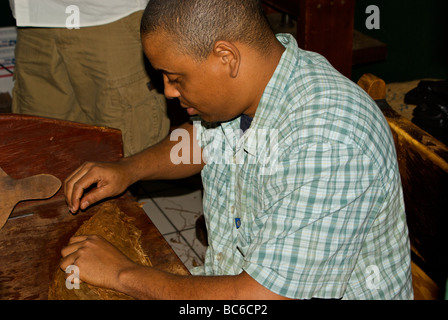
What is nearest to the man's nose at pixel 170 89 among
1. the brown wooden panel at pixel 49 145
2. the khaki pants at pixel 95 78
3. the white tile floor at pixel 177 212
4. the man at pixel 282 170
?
the man at pixel 282 170

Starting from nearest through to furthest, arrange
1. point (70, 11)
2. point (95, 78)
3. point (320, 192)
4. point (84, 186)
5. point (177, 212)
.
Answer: point (320, 192) → point (84, 186) → point (70, 11) → point (95, 78) → point (177, 212)

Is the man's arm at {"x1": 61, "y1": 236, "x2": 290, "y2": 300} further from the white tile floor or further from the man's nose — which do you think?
the white tile floor

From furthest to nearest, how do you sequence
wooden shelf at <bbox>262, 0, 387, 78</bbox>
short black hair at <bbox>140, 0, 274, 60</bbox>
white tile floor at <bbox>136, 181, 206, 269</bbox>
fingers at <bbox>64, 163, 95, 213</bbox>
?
white tile floor at <bbox>136, 181, 206, 269</bbox> → wooden shelf at <bbox>262, 0, 387, 78</bbox> → fingers at <bbox>64, 163, 95, 213</bbox> → short black hair at <bbox>140, 0, 274, 60</bbox>

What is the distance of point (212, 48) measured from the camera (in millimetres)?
1079

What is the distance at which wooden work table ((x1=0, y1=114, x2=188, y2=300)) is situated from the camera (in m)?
1.18

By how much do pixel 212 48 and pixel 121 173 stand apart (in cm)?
51

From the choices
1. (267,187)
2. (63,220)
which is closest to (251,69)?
(267,187)

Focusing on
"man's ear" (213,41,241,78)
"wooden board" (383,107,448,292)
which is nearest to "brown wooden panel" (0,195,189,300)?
"man's ear" (213,41,241,78)

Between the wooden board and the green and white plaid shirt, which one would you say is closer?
the green and white plaid shirt

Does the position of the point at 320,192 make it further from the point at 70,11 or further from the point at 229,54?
the point at 70,11

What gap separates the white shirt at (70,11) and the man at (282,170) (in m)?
0.97

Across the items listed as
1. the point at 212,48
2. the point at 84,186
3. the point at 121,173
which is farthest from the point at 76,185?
the point at 212,48

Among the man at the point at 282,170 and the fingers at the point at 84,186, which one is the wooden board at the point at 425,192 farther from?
the fingers at the point at 84,186

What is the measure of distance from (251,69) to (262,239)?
37 centimetres
